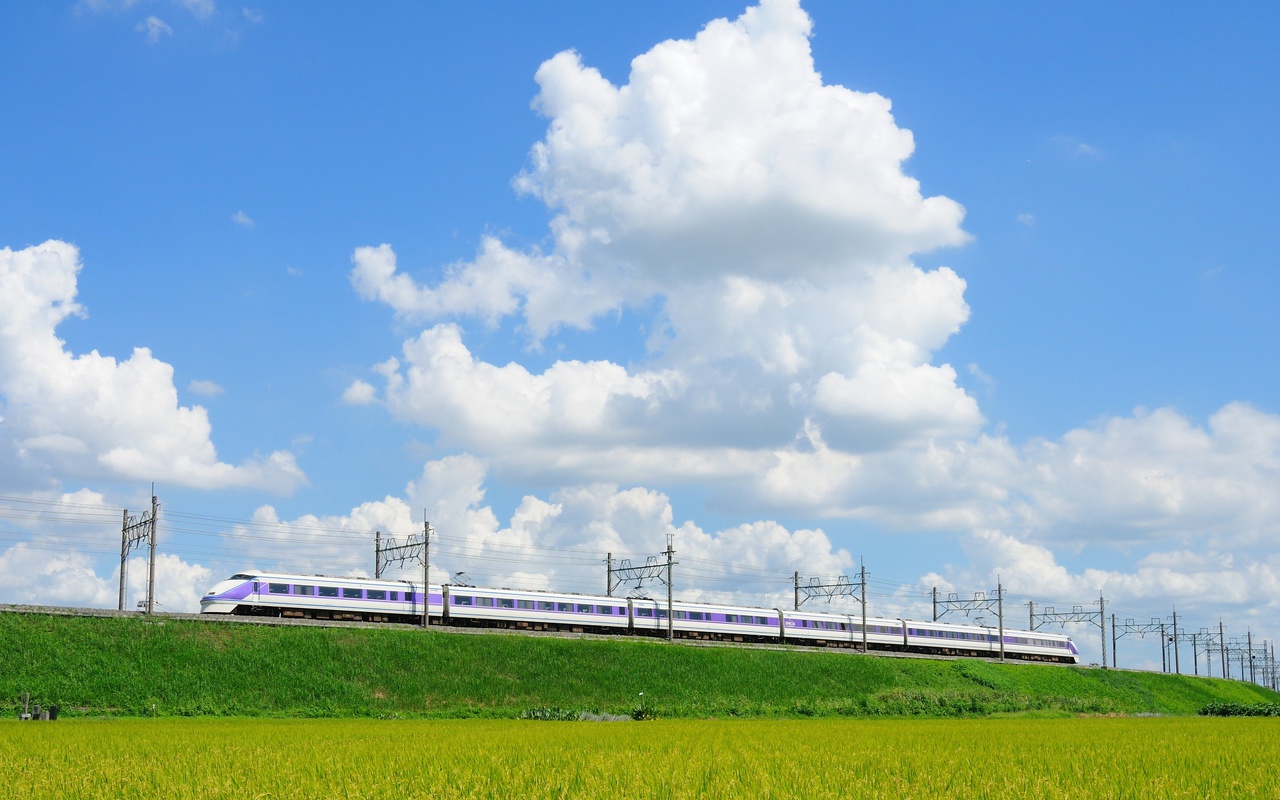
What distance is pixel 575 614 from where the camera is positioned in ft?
223

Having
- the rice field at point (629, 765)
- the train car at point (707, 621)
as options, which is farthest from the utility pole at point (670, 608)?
the rice field at point (629, 765)

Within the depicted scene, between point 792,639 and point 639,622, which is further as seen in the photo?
point 792,639

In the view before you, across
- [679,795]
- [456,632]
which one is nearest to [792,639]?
[456,632]

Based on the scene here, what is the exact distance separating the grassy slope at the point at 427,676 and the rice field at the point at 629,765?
Result: 49.4ft

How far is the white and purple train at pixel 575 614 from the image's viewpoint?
2258 inches

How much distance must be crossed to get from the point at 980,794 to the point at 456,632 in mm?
46003

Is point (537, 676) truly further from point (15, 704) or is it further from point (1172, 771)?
point (1172, 771)

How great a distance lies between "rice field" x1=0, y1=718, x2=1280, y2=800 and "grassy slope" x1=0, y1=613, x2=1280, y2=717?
15066mm

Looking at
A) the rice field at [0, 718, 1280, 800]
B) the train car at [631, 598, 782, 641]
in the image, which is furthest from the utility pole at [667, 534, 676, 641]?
the rice field at [0, 718, 1280, 800]

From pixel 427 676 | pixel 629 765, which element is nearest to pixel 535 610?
pixel 427 676

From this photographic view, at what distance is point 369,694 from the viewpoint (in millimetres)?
47562

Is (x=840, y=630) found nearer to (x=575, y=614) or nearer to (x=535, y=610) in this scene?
(x=575, y=614)

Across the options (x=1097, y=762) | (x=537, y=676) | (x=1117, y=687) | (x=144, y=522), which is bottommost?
(x=1117, y=687)

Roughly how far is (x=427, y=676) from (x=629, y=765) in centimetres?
3518
